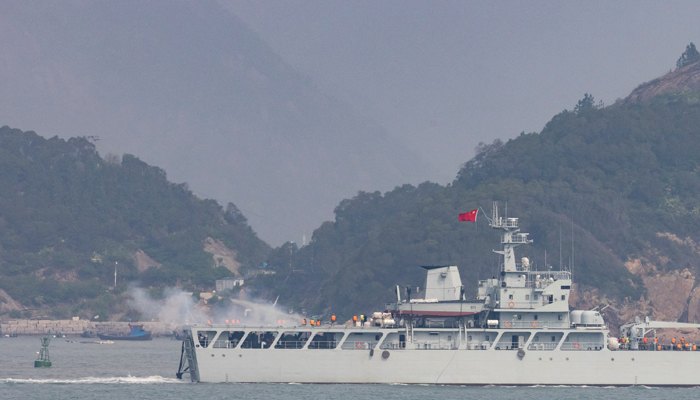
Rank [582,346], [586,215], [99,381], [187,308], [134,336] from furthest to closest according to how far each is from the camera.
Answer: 1. [187,308]
2. [134,336]
3. [586,215]
4. [99,381]
5. [582,346]

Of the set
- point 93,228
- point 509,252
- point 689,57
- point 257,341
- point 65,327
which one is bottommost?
point 257,341

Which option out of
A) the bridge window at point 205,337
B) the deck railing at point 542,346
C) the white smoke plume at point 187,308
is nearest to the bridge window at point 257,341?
the bridge window at point 205,337

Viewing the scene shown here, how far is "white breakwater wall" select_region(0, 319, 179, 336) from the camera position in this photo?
5364 inches

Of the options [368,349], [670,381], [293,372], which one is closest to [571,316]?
[670,381]

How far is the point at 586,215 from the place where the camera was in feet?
352

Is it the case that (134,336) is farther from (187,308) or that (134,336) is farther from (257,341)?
(257,341)

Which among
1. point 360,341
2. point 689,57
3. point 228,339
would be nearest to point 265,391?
point 228,339

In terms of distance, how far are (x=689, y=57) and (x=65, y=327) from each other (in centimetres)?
10470

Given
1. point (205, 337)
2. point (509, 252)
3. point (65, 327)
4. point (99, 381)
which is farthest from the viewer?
point (65, 327)

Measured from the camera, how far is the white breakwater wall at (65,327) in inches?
5364

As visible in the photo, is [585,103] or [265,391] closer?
[265,391]

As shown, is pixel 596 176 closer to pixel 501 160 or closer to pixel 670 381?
pixel 501 160

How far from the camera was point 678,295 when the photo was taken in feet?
318

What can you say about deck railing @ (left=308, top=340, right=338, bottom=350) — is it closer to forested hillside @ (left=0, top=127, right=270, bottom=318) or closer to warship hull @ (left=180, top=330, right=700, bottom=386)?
warship hull @ (left=180, top=330, right=700, bottom=386)
